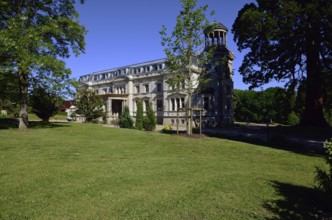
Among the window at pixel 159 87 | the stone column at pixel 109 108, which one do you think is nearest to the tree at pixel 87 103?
the stone column at pixel 109 108

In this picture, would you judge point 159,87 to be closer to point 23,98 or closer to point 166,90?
point 166,90

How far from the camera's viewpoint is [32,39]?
60.5 feet

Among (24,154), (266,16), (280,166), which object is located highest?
(266,16)

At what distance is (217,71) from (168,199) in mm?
39977

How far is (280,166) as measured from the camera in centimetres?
1030

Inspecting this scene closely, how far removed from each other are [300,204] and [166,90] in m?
33.8

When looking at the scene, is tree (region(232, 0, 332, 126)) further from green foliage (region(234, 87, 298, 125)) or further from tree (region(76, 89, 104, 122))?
green foliage (region(234, 87, 298, 125))

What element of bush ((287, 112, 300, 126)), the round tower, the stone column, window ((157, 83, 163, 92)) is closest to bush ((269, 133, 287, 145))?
the round tower

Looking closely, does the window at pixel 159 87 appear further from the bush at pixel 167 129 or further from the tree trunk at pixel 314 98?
the tree trunk at pixel 314 98

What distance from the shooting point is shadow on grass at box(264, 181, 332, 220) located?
519 centimetres

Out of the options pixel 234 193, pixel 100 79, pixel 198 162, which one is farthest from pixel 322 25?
pixel 100 79

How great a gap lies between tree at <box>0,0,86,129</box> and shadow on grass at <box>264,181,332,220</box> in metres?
18.0

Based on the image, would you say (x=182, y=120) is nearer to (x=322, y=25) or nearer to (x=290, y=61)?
(x=290, y=61)

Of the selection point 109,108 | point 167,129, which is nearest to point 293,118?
point 167,129
